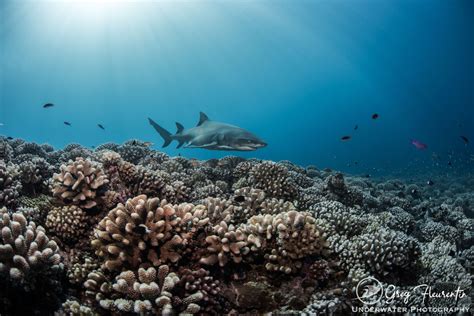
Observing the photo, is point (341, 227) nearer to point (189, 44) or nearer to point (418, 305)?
point (418, 305)

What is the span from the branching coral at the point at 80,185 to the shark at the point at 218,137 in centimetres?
559

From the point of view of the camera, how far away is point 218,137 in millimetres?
10164

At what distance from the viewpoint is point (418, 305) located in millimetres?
3141

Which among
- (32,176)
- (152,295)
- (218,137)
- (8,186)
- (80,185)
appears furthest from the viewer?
(218,137)

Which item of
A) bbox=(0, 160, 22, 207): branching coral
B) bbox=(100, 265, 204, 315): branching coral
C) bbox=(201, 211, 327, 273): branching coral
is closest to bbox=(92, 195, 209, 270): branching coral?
bbox=(100, 265, 204, 315): branching coral

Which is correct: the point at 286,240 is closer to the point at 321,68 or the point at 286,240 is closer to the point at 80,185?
the point at 80,185

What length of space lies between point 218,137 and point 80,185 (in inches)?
247

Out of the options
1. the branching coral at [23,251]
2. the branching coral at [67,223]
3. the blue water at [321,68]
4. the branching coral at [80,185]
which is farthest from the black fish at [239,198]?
the blue water at [321,68]

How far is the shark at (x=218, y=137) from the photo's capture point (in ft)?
30.9

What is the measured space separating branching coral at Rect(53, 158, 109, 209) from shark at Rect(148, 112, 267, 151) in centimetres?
559

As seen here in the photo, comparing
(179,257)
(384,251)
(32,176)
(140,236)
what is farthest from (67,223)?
(384,251)

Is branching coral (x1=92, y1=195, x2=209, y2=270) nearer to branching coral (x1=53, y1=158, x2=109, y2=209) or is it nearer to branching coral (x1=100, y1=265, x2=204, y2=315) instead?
branching coral (x1=100, y1=265, x2=204, y2=315)

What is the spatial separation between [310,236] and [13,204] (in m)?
4.58

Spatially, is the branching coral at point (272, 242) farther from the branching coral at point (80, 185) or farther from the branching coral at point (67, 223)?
the branching coral at point (80, 185)
